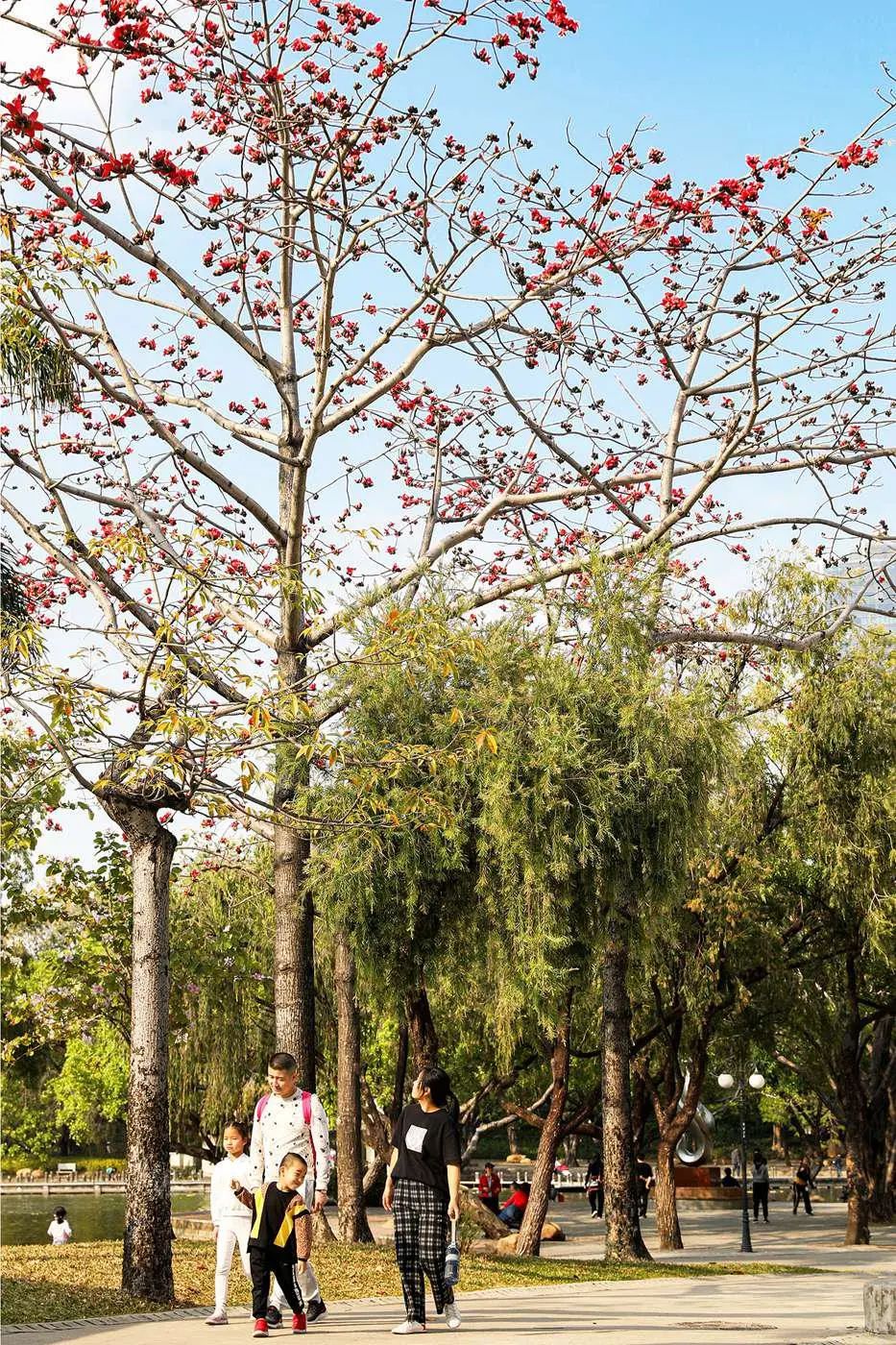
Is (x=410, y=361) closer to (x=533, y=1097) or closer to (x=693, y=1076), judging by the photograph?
(x=693, y=1076)

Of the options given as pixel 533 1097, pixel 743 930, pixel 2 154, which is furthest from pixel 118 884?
pixel 533 1097

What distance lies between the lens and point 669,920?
60.5 ft

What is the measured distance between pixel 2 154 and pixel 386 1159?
73.0 ft

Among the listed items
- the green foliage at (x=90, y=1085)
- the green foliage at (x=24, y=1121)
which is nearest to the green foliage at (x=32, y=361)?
the green foliage at (x=90, y=1085)

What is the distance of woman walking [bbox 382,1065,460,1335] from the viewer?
975cm

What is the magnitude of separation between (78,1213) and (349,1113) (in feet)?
99.4

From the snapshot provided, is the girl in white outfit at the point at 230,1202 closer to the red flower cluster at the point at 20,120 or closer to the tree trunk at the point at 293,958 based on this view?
the tree trunk at the point at 293,958

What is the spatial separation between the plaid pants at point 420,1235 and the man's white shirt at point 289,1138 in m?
0.68

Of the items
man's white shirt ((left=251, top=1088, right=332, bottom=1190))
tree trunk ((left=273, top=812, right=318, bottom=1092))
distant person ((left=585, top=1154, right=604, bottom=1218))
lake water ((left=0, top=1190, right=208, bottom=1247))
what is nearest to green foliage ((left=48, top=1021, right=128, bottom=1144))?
lake water ((left=0, top=1190, right=208, bottom=1247))

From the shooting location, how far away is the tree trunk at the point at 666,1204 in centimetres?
2594

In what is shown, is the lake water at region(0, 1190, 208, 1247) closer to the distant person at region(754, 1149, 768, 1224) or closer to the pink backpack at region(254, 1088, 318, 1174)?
the distant person at region(754, 1149, 768, 1224)

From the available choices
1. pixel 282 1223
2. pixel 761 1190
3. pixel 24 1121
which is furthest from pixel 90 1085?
pixel 282 1223

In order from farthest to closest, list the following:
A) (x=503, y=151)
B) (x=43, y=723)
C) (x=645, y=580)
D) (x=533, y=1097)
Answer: (x=533, y=1097) → (x=645, y=580) → (x=503, y=151) → (x=43, y=723)

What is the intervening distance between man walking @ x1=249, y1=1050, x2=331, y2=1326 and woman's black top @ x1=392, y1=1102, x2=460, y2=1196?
0.61 metres
